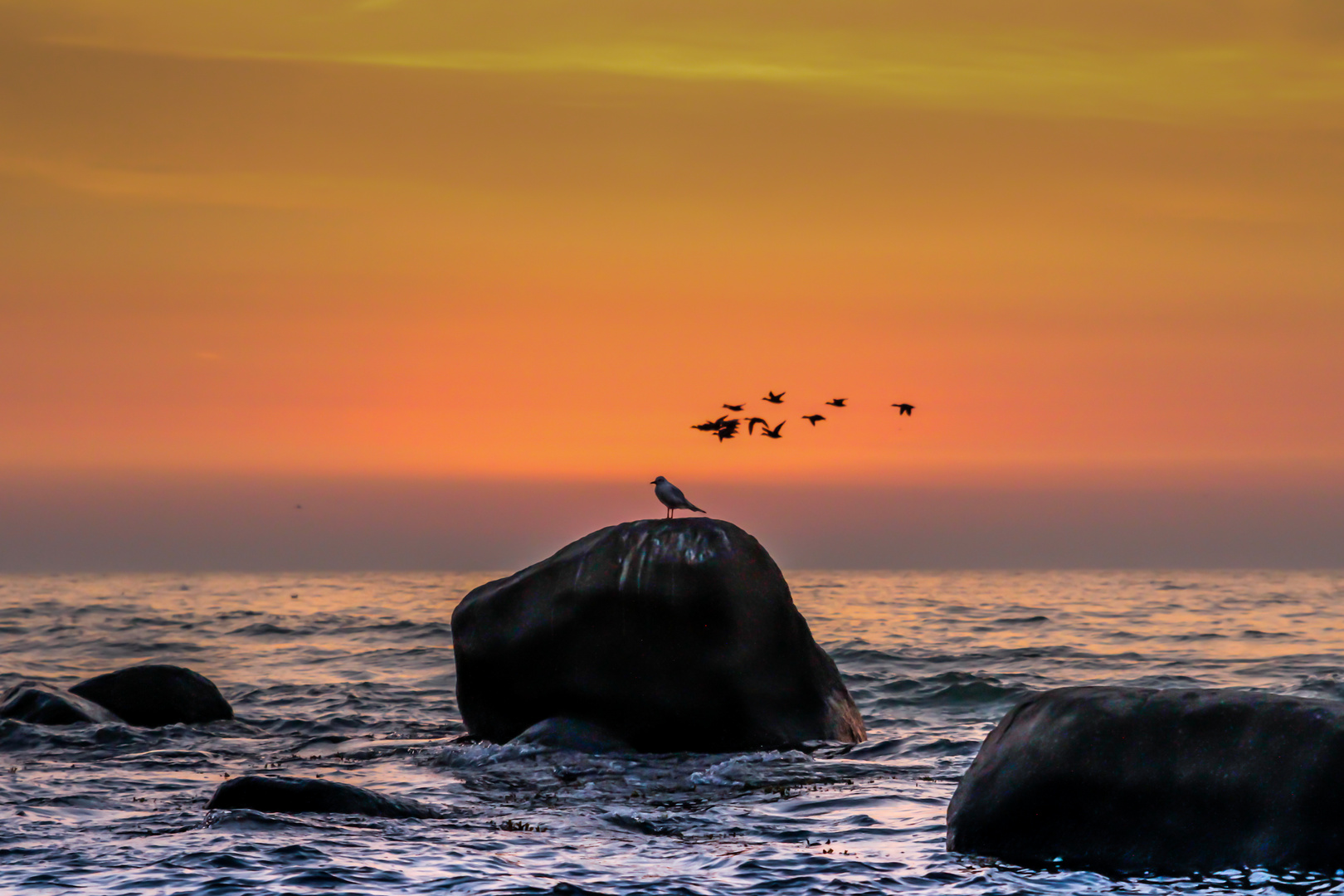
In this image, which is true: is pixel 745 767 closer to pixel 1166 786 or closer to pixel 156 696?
pixel 1166 786

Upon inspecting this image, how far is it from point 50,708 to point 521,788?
7.36m

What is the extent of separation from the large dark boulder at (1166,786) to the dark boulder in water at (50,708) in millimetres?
11338

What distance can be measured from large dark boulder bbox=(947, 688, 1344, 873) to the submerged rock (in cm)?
487

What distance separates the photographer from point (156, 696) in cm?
1612

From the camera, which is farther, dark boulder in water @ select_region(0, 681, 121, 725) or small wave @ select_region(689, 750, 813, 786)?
dark boulder in water @ select_region(0, 681, 121, 725)

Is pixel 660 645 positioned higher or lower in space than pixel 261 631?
higher

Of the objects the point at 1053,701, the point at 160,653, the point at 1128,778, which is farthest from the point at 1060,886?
the point at 160,653

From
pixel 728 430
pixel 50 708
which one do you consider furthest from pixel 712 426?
pixel 50 708

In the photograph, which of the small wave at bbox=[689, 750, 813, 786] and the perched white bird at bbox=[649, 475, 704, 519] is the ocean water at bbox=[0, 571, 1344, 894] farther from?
the perched white bird at bbox=[649, 475, 704, 519]

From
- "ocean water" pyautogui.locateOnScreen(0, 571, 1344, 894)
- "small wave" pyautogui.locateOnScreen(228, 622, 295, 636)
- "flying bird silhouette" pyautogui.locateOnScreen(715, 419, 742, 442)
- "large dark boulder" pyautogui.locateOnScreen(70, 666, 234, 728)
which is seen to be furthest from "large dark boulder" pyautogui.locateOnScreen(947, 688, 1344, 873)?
"small wave" pyautogui.locateOnScreen(228, 622, 295, 636)

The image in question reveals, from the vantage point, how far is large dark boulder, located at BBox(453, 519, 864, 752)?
507 inches

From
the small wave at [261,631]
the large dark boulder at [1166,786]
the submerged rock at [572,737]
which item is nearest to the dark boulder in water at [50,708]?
the submerged rock at [572,737]

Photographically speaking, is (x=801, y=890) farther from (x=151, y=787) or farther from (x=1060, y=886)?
(x=151, y=787)

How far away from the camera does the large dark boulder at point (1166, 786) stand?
7.49 meters
